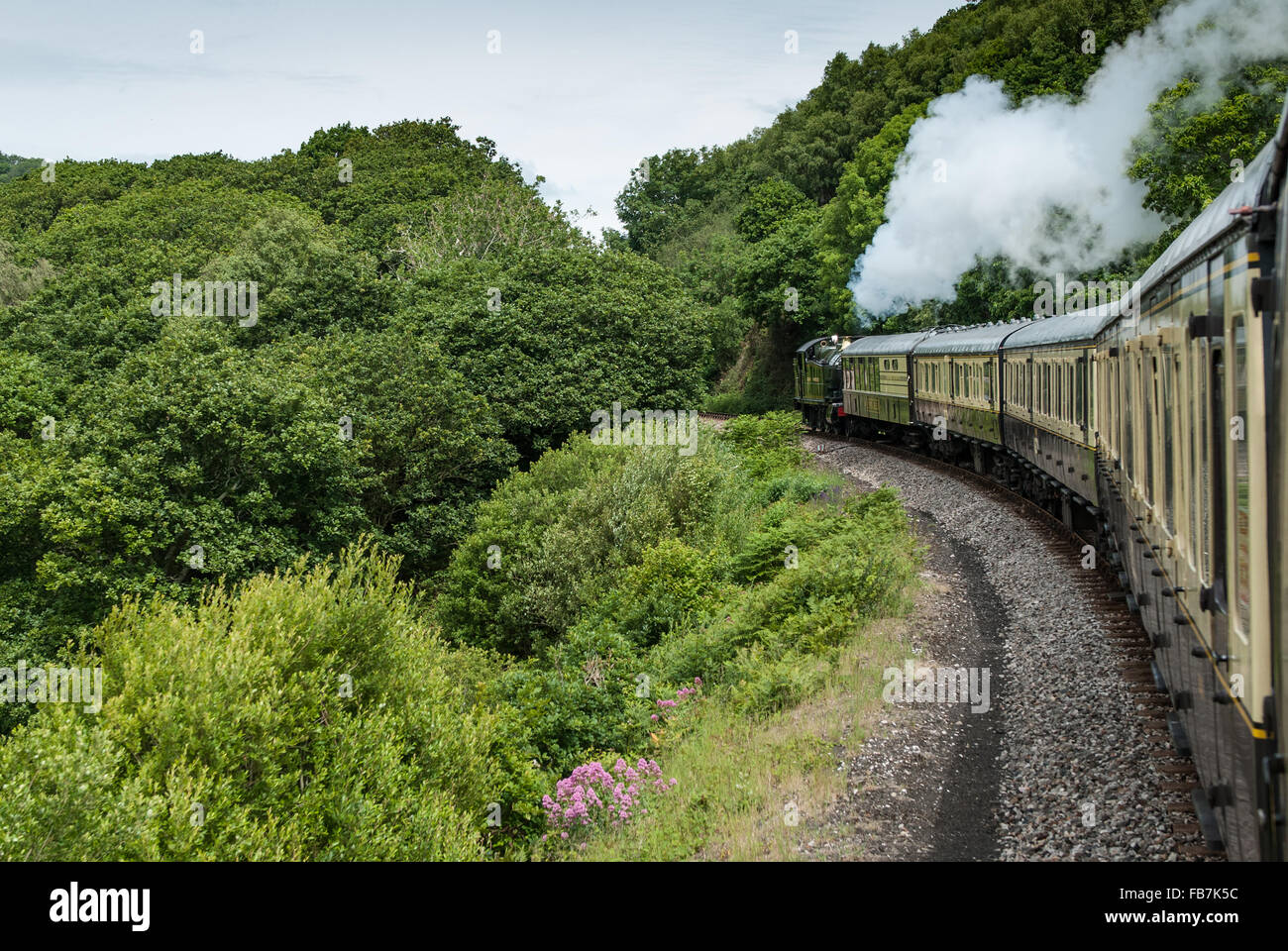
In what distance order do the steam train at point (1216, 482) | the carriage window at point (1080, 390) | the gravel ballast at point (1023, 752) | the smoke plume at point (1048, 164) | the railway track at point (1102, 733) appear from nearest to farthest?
1. the steam train at point (1216, 482)
2. the railway track at point (1102, 733)
3. the gravel ballast at point (1023, 752)
4. the carriage window at point (1080, 390)
5. the smoke plume at point (1048, 164)

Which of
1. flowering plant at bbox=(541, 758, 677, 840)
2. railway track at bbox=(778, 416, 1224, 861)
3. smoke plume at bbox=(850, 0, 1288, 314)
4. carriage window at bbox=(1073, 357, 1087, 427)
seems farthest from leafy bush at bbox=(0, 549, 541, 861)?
smoke plume at bbox=(850, 0, 1288, 314)

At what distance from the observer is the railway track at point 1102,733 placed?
7.36 m

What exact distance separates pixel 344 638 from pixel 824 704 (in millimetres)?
8260

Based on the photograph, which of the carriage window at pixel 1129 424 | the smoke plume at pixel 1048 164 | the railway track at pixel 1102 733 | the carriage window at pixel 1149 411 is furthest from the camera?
the smoke plume at pixel 1048 164

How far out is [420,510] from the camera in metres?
32.6

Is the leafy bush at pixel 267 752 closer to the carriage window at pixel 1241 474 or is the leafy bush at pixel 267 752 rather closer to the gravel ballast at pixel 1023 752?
the gravel ballast at pixel 1023 752

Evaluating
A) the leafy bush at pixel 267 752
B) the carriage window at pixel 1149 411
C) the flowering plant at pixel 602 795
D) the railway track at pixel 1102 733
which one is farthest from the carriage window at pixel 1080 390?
the leafy bush at pixel 267 752

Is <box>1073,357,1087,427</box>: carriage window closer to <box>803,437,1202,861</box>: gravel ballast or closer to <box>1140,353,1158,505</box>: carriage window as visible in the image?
<box>803,437,1202,861</box>: gravel ballast

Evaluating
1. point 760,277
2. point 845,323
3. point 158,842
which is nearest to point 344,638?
point 158,842

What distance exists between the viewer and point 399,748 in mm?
14188

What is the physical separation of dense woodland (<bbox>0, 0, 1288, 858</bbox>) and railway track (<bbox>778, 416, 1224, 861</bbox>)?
2485 millimetres

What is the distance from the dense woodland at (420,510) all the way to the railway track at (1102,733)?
2.49 m

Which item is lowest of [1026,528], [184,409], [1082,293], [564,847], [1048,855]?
[564,847]

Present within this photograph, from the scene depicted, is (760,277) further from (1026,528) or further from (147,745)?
(147,745)
